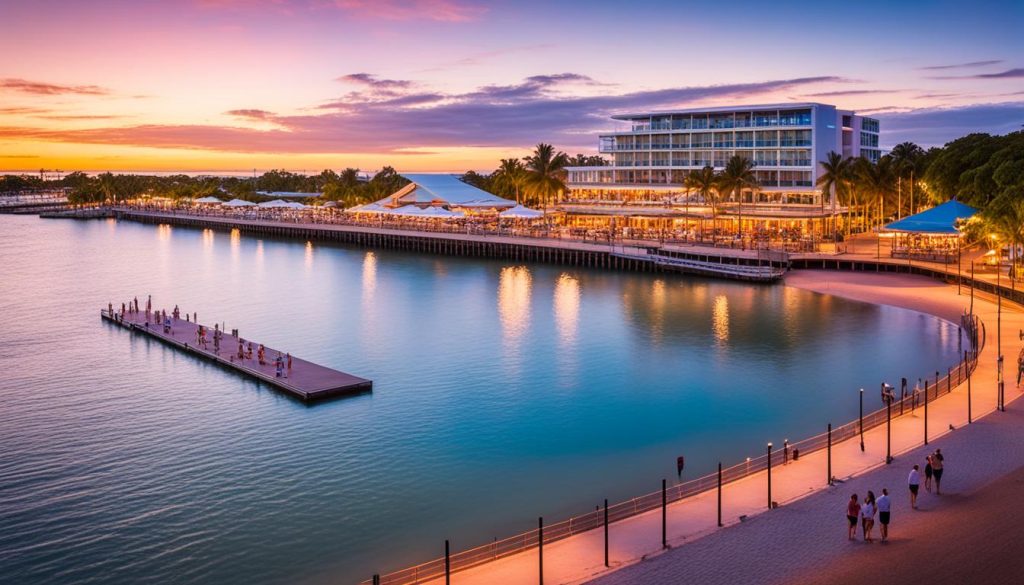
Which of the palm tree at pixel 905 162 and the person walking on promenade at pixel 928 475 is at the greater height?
the palm tree at pixel 905 162

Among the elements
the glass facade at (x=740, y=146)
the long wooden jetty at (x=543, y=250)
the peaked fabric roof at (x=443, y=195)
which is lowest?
the long wooden jetty at (x=543, y=250)

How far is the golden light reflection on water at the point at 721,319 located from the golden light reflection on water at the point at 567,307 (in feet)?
31.6

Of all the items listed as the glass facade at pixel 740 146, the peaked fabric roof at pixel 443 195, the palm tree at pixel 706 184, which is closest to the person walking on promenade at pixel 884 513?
the palm tree at pixel 706 184

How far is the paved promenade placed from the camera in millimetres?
22219

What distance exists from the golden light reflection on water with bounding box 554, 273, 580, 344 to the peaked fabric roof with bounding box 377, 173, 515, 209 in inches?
1722

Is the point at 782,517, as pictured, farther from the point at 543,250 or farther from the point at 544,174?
the point at 544,174

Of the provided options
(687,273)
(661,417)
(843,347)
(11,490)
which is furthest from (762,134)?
(11,490)

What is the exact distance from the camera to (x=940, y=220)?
264ft

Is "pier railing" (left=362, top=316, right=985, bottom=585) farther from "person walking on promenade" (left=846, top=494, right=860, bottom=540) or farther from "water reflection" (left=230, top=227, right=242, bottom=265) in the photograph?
"water reflection" (left=230, top=227, right=242, bottom=265)

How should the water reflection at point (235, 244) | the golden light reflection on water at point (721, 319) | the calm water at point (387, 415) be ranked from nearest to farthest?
the calm water at point (387, 415) < the golden light reflection on water at point (721, 319) < the water reflection at point (235, 244)

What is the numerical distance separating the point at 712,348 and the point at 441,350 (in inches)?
664

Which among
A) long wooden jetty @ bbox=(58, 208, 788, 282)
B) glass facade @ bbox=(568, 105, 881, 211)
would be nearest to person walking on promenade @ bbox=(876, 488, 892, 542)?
long wooden jetty @ bbox=(58, 208, 788, 282)

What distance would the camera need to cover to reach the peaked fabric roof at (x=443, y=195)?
138125 mm

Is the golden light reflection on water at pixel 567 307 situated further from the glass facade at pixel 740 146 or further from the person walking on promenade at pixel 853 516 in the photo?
the glass facade at pixel 740 146
